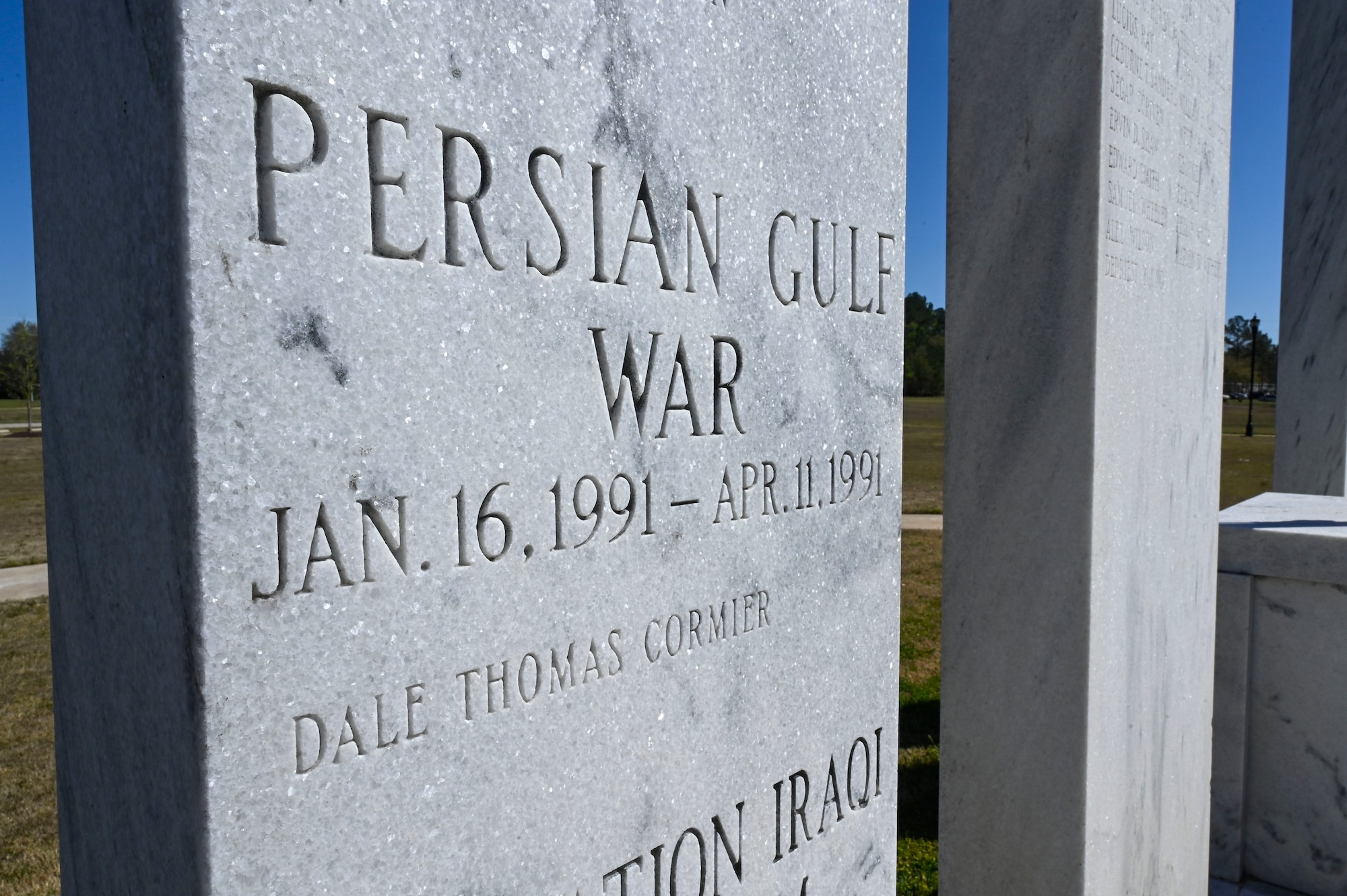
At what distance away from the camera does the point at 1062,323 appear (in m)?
3.00

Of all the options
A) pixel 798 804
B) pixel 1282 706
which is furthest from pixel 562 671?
pixel 1282 706

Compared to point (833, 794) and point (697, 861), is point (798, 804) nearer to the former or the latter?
point (833, 794)

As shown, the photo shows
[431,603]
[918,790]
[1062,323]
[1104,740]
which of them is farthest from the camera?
[918,790]

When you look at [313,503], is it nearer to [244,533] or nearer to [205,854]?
[244,533]

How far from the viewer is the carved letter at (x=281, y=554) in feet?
4.04

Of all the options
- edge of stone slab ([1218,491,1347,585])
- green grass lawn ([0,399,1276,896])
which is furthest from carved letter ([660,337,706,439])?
edge of stone slab ([1218,491,1347,585])

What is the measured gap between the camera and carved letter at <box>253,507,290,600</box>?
1.23 meters

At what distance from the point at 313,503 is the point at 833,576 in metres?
1.35

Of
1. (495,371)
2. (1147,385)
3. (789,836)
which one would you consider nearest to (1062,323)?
(1147,385)

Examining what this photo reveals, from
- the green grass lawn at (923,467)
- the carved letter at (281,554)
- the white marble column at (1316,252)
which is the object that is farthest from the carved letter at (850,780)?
the white marble column at (1316,252)

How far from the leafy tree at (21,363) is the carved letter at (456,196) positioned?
147 ft

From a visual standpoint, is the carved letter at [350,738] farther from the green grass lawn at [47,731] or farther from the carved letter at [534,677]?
the green grass lawn at [47,731]

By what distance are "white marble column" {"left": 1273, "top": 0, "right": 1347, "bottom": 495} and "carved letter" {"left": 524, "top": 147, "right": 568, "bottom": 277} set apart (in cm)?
629

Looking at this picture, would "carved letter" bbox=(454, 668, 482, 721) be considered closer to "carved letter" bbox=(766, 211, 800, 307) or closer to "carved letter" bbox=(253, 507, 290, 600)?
"carved letter" bbox=(253, 507, 290, 600)
